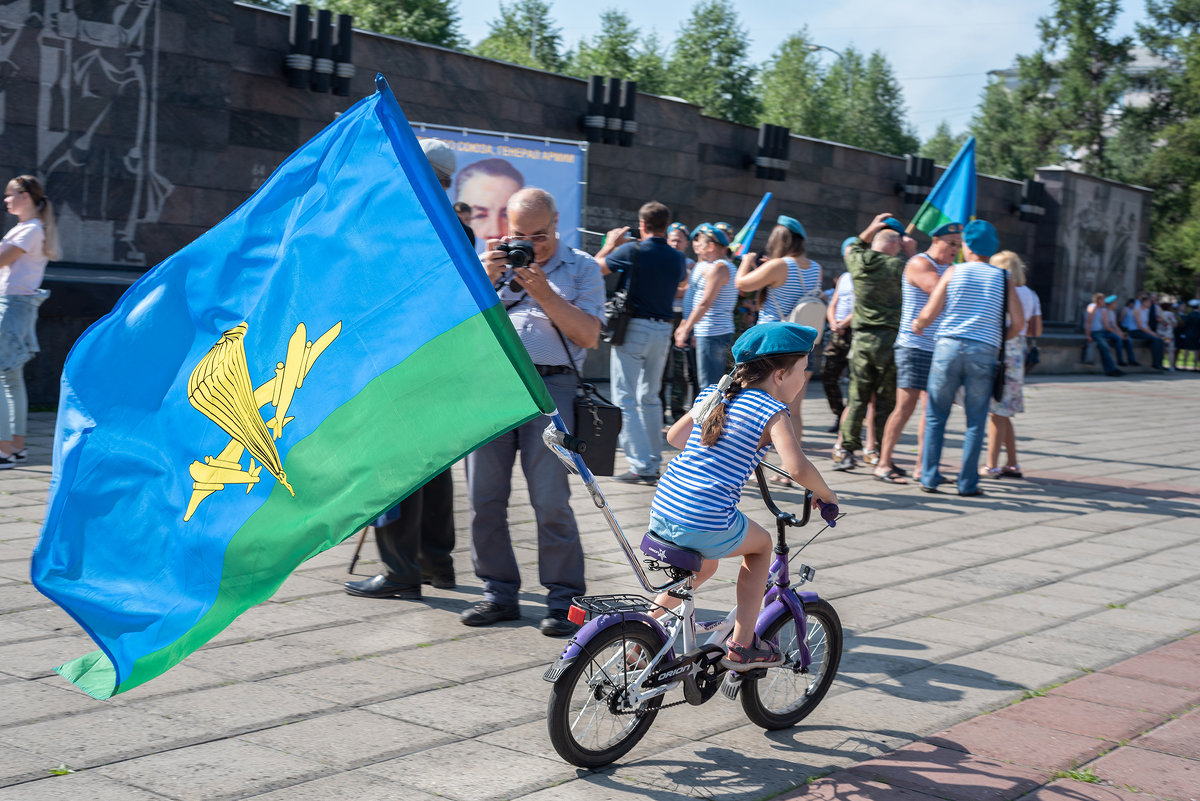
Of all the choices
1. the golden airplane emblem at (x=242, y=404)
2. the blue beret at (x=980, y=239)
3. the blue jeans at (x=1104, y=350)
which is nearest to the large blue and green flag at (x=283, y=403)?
the golden airplane emblem at (x=242, y=404)

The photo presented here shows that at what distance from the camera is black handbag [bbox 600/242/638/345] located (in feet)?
29.3

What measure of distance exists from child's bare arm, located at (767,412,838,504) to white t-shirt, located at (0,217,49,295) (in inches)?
243

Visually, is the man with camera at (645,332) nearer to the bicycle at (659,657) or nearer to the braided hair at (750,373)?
the bicycle at (659,657)

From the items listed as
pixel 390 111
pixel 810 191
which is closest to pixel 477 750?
pixel 390 111

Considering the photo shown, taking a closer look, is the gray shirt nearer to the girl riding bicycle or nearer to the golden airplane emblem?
A: the girl riding bicycle

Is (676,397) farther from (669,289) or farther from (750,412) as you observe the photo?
(750,412)

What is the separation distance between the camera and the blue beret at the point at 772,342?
391 centimetres

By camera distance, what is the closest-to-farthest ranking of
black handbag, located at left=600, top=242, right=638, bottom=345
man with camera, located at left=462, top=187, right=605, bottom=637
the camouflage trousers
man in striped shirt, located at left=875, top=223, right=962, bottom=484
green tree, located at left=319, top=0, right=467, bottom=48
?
man with camera, located at left=462, top=187, right=605, bottom=637, black handbag, located at left=600, top=242, right=638, bottom=345, man in striped shirt, located at left=875, top=223, right=962, bottom=484, the camouflage trousers, green tree, located at left=319, top=0, right=467, bottom=48

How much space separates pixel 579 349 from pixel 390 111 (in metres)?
1.99

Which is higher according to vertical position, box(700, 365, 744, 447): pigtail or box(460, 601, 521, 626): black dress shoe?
box(700, 365, 744, 447): pigtail

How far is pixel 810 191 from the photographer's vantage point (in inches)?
926

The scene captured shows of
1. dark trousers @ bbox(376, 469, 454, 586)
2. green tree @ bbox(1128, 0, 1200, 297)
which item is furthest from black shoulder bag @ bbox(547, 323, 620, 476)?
green tree @ bbox(1128, 0, 1200, 297)

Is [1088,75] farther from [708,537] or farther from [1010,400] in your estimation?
[708,537]

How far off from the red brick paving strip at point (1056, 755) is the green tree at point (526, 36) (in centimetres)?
7543
